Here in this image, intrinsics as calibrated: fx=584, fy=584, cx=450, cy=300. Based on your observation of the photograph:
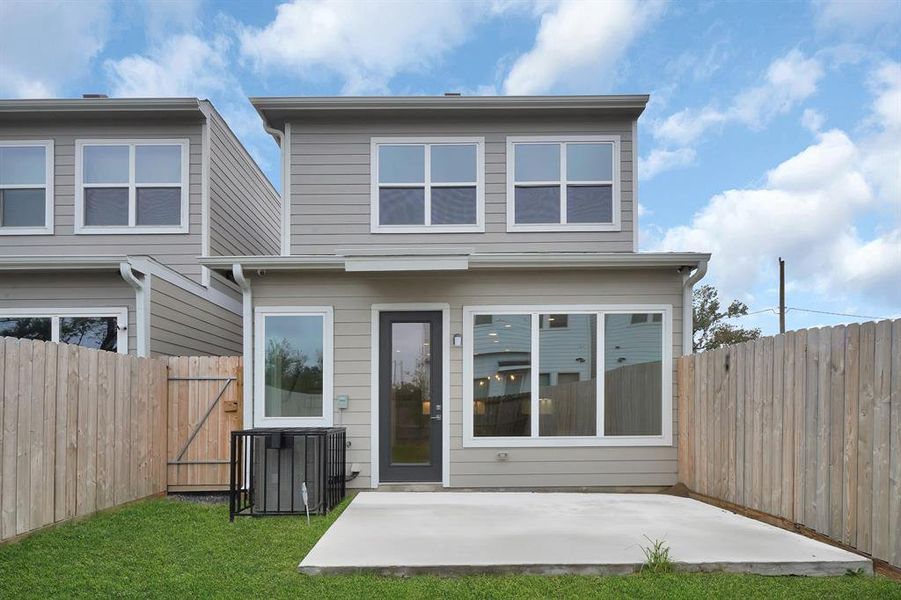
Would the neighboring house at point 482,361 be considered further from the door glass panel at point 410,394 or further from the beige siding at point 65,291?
the beige siding at point 65,291

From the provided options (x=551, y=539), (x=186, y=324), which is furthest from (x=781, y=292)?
(x=186, y=324)

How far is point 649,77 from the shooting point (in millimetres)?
14539

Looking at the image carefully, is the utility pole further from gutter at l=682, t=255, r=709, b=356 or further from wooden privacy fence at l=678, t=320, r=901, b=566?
wooden privacy fence at l=678, t=320, r=901, b=566

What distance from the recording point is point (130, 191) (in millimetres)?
8719

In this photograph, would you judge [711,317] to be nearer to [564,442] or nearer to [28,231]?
[564,442]

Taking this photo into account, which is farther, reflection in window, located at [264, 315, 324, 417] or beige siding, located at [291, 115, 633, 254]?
beige siding, located at [291, 115, 633, 254]

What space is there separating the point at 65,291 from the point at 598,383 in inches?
262

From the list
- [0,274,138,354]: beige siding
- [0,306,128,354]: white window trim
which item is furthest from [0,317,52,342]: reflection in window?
[0,274,138,354]: beige siding

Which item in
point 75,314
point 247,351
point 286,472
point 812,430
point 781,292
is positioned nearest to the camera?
point 812,430

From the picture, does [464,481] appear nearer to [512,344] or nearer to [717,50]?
[512,344]

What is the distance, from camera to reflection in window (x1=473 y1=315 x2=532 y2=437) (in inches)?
267

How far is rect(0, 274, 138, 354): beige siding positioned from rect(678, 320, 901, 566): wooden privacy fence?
6931 millimetres

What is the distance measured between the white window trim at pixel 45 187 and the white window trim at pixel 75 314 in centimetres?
190

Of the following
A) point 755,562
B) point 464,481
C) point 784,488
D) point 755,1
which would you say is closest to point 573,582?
point 755,562
